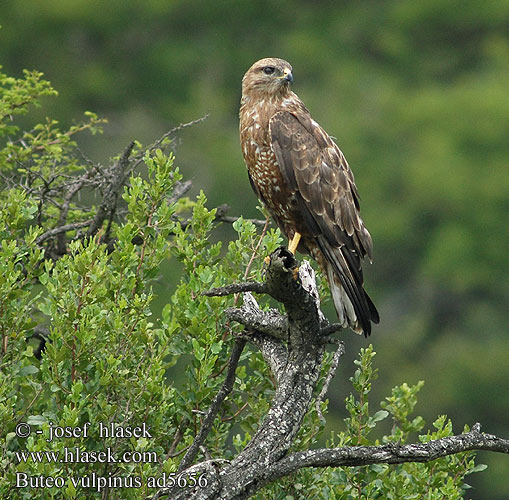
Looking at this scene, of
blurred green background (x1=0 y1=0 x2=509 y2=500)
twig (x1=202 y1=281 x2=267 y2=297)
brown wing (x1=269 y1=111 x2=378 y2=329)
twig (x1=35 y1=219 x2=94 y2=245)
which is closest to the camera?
twig (x1=202 y1=281 x2=267 y2=297)

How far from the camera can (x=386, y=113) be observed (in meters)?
19.2

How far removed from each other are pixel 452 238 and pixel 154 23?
7.24 meters

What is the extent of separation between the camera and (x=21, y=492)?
13.0ft

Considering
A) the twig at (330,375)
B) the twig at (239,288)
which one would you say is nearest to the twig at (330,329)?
the twig at (330,375)

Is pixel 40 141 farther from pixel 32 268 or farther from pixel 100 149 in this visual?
pixel 100 149

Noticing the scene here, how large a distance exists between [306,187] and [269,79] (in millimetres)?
801

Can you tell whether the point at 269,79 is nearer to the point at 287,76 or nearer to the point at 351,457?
the point at 287,76

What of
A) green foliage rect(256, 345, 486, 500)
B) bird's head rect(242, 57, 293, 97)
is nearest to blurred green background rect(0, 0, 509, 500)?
bird's head rect(242, 57, 293, 97)

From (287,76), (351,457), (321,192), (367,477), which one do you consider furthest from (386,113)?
(351,457)

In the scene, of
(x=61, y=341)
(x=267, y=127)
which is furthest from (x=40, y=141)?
(x=61, y=341)

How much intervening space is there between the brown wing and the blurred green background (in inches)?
365

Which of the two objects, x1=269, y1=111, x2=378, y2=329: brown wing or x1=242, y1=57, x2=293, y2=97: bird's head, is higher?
x1=242, y1=57, x2=293, y2=97: bird's head

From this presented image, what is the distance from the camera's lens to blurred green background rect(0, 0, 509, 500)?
16719 millimetres

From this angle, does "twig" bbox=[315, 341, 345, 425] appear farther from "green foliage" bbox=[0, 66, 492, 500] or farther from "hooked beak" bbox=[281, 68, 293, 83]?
"hooked beak" bbox=[281, 68, 293, 83]
